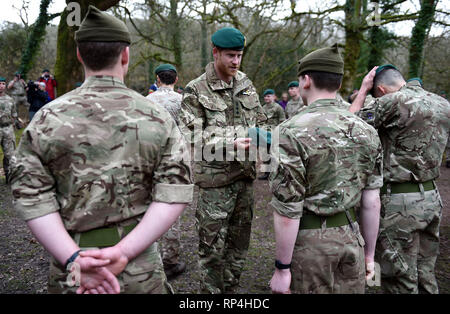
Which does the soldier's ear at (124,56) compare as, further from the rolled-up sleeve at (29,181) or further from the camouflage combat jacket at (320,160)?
the camouflage combat jacket at (320,160)

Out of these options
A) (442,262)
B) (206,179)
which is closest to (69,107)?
(206,179)

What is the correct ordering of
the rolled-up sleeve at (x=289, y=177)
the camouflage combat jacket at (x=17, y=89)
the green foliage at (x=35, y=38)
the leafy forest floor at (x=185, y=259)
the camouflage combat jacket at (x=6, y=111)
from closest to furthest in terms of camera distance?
1. the rolled-up sleeve at (x=289, y=177)
2. the leafy forest floor at (x=185, y=259)
3. the camouflage combat jacket at (x=6, y=111)
4. the green foliage at (x=35, y=38)
5. the camouflage combat jacket at (x=17, y=89)

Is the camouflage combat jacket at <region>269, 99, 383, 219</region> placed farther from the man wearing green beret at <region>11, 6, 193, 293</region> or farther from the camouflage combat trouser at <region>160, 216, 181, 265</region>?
the camouflage combat trouser at <region>160, 216, 181, 265</region>

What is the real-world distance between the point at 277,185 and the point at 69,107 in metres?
1.23

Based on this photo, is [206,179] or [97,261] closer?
[97,261]

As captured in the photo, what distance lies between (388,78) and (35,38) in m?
15.9

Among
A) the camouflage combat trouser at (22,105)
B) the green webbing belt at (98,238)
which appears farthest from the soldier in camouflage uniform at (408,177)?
the camouflage combat trouser at (22,105)

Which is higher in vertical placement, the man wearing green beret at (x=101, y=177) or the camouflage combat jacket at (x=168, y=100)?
the camouflage combat jacket at (x=168, y=100)

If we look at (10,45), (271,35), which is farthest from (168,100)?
(10,45)

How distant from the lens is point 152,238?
5.54ft

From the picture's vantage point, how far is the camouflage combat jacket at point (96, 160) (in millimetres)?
1594

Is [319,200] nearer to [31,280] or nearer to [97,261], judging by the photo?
[97,261]

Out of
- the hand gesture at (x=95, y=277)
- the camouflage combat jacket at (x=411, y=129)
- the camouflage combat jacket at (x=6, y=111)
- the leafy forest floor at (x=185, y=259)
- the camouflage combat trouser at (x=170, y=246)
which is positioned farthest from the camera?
the camouflage combat jacket at (x=6, y=111)

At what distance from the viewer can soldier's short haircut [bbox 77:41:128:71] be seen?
170 centimetres
